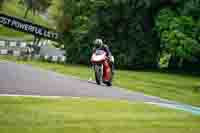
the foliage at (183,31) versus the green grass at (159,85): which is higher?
the foliage at (183,31)

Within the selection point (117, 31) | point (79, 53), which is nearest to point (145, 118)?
point (117, 31)

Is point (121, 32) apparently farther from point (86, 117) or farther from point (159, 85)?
point (86, 117)

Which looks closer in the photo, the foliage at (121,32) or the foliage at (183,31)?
the foliage at (183,31)

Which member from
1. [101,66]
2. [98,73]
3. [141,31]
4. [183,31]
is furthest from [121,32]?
[98,73]

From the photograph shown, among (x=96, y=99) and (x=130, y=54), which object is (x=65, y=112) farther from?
(x=130, y=54)

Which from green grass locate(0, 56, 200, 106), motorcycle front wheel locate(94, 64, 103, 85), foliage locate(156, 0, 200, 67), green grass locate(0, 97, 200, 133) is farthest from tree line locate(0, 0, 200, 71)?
green grass locate(0, 97, 200, 133)

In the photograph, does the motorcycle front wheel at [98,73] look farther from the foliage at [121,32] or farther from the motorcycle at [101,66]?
the foliage at [121,32]

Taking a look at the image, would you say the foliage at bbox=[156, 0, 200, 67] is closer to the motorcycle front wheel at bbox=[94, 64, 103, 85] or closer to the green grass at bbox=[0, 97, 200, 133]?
the motorcycle front wheel at bbox=[94, 64, 103, 85]

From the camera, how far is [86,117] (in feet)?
26.7

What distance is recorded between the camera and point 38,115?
7.97m

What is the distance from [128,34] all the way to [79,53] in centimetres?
664

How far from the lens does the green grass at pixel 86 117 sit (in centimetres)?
720

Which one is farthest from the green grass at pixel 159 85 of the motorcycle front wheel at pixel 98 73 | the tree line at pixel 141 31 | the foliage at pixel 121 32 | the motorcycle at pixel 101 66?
the foliage at pixel 121 32

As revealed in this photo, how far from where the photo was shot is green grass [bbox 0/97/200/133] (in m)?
7.20
